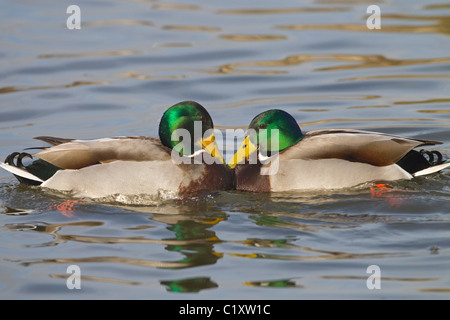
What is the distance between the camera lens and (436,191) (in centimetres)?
791

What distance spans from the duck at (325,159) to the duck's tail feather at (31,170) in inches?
73.6

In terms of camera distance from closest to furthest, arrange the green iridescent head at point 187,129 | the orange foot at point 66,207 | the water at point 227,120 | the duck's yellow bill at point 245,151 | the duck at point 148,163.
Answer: the water at point 227,120 < the orange foot at point 66,207 < the duck at point 148,163 < the green iridescent head at point 187,129 < the duck's yellow bill at point 245,151

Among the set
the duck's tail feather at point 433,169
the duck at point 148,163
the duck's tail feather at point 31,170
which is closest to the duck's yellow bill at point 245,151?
the duck at point 148,163

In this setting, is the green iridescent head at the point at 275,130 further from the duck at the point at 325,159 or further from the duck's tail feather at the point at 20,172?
the duck's tail feather at the point at 20,172

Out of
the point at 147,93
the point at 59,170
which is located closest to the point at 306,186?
the point at 59,170

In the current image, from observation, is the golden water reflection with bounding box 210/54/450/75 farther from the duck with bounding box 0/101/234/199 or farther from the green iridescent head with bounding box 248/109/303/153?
the duck with bounding box 0/101/234/199

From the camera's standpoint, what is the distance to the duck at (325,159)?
8.11 metres

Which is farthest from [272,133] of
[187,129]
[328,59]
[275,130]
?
[328,59]

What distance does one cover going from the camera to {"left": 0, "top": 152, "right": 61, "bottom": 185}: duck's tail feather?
8352 mm

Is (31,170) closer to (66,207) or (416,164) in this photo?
(66,207)

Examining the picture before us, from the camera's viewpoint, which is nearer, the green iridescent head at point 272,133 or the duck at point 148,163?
the duck at point 148,163

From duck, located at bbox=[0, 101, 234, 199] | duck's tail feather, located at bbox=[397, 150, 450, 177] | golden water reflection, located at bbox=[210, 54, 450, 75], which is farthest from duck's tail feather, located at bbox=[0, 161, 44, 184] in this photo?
golden water reflection, located at bbox=[210, 54, 450, 75]

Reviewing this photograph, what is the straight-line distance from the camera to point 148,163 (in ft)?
26.4

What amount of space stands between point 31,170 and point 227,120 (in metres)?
3.39
